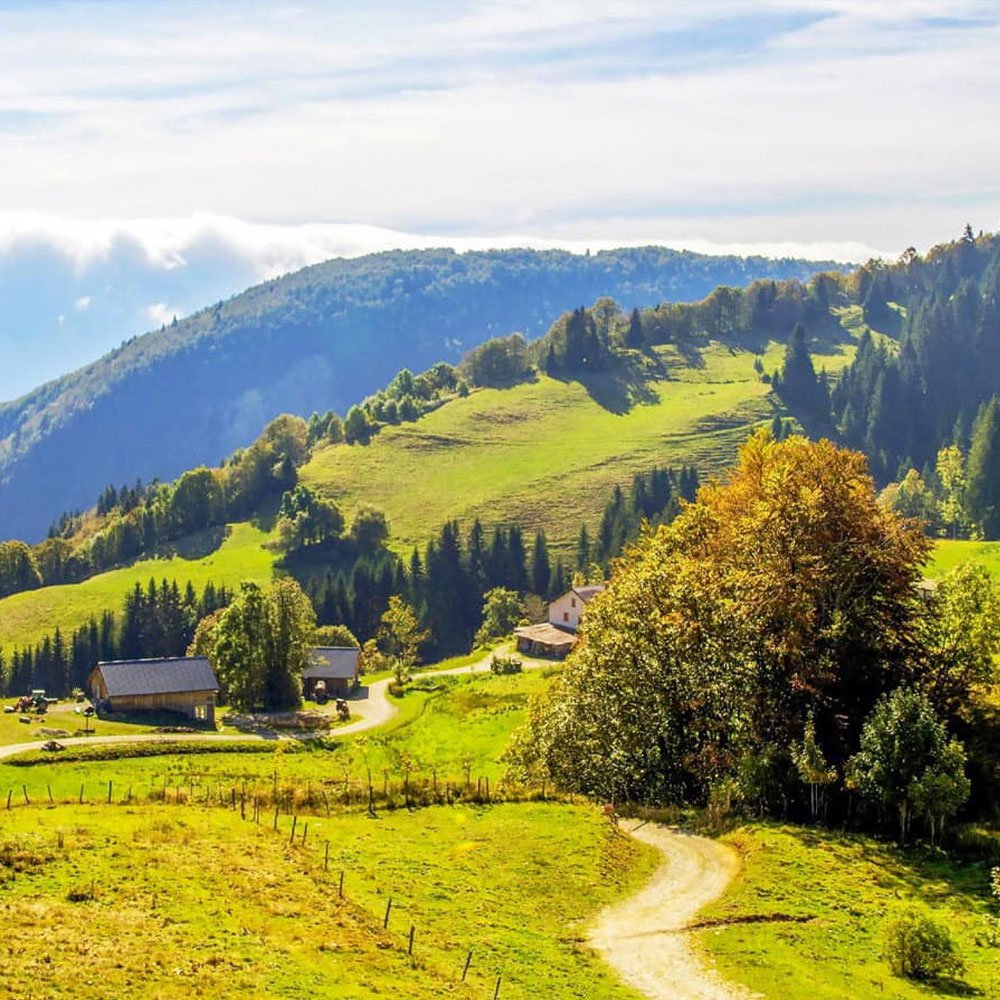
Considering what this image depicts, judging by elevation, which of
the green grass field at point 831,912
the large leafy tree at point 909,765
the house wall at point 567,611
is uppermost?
the large leafy tree at point 909,765

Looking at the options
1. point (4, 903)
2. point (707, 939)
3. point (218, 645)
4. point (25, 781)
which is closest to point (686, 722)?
point (707, 939)

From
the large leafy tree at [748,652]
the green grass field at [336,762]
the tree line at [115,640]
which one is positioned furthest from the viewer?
the tree line at [115,640]

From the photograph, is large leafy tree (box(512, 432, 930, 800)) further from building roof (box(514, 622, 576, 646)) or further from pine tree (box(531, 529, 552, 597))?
pine tree (box(531, 529, 552, 597))

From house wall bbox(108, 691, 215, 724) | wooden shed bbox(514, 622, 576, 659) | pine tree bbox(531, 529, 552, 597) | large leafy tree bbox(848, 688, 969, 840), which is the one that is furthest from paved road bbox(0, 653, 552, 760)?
pine tree bbox(531, 529, 552, 597)

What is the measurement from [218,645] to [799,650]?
67.7 meters

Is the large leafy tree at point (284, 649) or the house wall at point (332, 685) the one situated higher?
the large leafy tree at point (284, 649)

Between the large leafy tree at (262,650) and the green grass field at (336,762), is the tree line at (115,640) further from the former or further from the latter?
the green grass field at (336,762)

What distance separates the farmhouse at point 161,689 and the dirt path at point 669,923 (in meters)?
61.5

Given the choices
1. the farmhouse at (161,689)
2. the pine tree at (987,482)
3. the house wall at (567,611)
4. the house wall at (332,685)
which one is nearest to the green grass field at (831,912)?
the farmhouse at (161,689)

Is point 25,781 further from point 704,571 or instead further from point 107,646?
point 107,646

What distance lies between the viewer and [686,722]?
52.8m

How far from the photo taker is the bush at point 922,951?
29688 millimetres

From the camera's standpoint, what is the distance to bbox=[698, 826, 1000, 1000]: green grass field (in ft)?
94.7

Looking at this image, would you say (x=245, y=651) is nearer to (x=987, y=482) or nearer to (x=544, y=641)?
(x=544, y=641)
